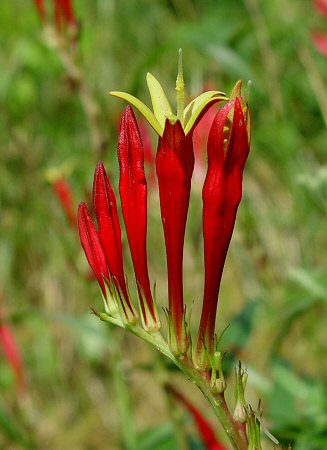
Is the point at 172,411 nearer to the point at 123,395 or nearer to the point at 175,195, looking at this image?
the point at 123,395

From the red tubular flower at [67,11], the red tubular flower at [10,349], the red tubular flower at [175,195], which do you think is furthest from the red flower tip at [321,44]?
the red tubular flower at [175,195]

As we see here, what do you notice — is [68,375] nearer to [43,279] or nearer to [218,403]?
[43,279]

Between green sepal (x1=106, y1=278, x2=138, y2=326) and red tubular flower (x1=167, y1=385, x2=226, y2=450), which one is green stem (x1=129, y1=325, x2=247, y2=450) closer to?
green sepal (x1=106, y1=278, x2=138, y2=326)

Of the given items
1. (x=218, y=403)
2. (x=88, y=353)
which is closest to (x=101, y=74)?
(x=88, y=353)

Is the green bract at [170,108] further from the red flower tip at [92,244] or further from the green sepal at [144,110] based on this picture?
the red flower tip at [92,244]

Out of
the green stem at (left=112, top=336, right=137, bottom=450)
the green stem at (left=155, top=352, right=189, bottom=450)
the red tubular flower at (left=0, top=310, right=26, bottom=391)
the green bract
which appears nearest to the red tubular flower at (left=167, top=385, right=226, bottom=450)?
the green stem at (left=155, top=352, right=189, bottom=450)

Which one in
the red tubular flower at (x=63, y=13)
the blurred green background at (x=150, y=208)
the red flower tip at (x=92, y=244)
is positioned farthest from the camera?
the blurred green background at (x=150, y=208)
